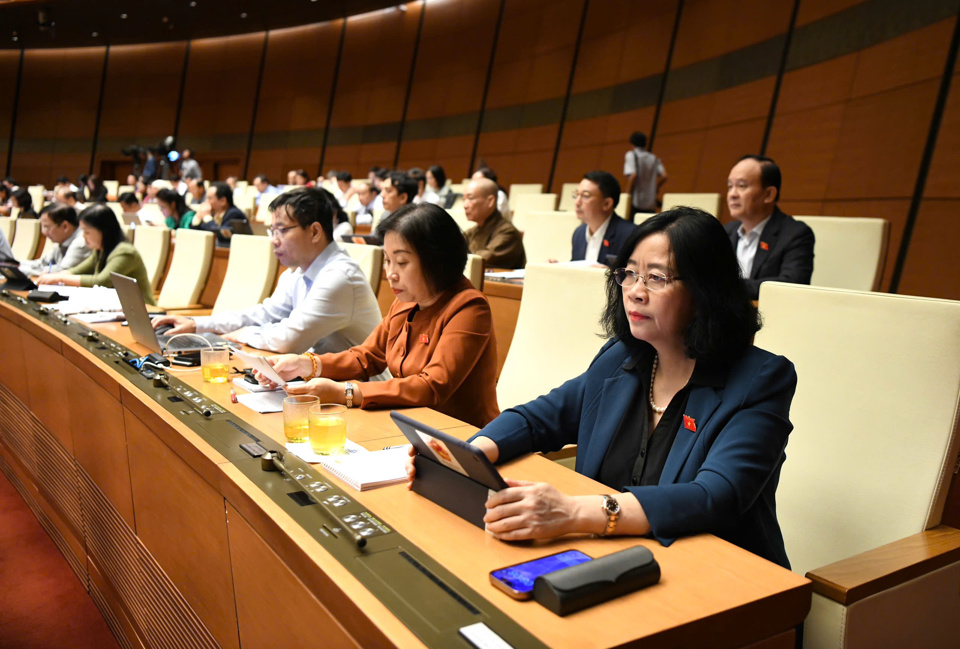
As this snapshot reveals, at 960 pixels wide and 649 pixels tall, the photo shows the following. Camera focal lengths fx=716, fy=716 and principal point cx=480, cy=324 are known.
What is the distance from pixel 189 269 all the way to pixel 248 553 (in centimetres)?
322

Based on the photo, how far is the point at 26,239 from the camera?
250 inches

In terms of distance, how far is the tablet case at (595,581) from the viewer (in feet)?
2.70

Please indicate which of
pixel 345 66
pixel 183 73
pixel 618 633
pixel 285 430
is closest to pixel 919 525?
pixel 618 633

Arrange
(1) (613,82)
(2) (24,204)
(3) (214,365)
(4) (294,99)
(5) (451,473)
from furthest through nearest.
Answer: (4) (294,99) → (2) (24,204) → (1) (613,82) → (3) (214,365) → (5) (451,473)

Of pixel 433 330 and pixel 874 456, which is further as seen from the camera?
pixel 433 330

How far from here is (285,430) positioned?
1439 mm

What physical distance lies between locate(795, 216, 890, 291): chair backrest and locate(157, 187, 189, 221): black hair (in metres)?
5.23

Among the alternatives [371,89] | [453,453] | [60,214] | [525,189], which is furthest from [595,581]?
[371,89]

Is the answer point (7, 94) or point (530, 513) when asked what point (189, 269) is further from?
point (7, 94)

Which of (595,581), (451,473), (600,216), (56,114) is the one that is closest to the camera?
(595,581)

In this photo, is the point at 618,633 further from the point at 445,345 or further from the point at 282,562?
the point at 445,345

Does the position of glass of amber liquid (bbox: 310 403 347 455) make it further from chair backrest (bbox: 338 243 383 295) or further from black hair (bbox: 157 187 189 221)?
black hair (bbox: 157 187 189 221)

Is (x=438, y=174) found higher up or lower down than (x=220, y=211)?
higher up

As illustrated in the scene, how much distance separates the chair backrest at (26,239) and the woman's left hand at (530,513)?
6.61 metres
